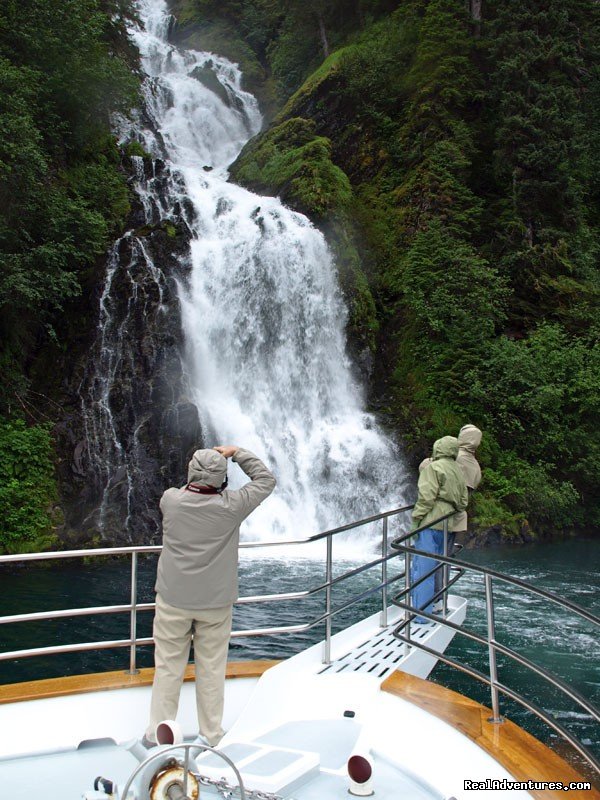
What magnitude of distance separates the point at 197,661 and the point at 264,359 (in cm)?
1426

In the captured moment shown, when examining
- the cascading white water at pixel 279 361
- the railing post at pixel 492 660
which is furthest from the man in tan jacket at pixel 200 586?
the cascading white water at pixel 279 361

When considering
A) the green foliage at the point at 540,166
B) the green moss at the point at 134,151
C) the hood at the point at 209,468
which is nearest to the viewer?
the hood at the point at 209,468

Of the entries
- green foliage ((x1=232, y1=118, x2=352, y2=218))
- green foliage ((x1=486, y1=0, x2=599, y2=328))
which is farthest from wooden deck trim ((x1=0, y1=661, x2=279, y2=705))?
green foliage ((x1=232, y1=118, x2=352, y2=218))

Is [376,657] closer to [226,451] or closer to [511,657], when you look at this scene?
[511,657]

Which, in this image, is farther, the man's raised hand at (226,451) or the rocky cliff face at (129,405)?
the rocky cliff face at (129,405)

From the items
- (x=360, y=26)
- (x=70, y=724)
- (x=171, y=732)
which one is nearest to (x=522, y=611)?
(x=70, y=724)

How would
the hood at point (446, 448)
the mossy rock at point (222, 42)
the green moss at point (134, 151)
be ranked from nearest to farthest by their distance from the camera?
the hood at point (446, 448), the green moss at point (134, 151), the mossy rock at point (222, 42)

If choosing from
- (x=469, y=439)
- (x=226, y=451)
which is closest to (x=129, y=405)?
(x=469, y=439)

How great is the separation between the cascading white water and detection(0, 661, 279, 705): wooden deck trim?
10422mm

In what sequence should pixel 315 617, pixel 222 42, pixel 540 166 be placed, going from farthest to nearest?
pixel 222 42 < pixel 540 166 < pixel 315 617

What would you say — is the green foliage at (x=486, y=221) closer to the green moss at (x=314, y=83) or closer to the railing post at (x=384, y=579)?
the green moss at (x=314, y=83)

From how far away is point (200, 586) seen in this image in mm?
3572

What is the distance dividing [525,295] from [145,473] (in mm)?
12218

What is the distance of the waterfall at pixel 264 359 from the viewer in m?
15.6
